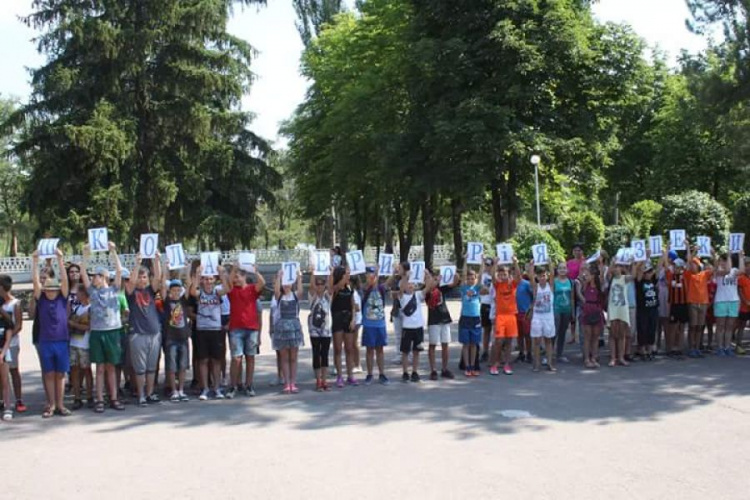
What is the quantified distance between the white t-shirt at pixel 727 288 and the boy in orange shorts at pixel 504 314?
13.6 ft

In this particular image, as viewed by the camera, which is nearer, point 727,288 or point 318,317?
point 318,317

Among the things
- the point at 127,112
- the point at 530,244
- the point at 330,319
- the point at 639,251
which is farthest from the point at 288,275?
the point at 127,112

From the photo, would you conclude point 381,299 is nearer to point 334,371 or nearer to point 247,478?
point 334,371

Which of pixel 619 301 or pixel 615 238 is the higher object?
pixel 615 238

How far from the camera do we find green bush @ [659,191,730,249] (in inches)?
850

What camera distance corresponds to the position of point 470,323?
1143cm

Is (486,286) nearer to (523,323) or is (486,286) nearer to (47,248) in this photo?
(523,323)

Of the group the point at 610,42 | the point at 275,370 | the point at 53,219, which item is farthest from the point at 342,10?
the point at 275,370

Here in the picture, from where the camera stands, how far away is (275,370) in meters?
12.4

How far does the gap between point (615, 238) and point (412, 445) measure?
31.6 metres

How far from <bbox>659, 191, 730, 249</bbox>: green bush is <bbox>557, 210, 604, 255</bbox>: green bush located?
1302cm

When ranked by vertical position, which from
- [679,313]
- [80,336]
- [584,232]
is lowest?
[679,313]

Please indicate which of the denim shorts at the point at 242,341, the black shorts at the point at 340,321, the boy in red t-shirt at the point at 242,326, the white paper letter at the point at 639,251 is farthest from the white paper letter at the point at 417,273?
the white paper letter at the point at 639,251

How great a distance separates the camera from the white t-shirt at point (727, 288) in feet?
43.0
